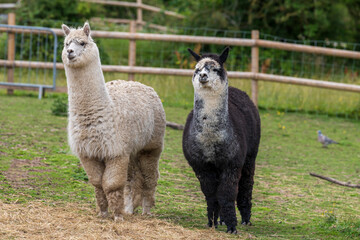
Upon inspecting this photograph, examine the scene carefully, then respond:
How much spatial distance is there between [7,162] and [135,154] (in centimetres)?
203

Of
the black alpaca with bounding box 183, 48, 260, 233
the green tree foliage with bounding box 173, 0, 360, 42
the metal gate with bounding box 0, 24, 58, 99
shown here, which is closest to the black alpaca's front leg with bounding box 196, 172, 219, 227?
the black alpaca with bounding box 183, 48, 260, 233

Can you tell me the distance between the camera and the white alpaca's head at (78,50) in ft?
17.3

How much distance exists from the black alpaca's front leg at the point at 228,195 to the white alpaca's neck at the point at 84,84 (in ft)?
4.26

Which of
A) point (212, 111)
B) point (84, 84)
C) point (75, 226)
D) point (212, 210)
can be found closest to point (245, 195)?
point (212, 210)

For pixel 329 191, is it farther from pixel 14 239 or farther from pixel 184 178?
pixel 14 239

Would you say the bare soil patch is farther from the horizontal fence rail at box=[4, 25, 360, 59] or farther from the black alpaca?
the horizontal fence rail at box=[4, 25, 360, 59]

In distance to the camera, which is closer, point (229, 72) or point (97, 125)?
point (97, 125)

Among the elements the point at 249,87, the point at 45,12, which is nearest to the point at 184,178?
the point at 249,87

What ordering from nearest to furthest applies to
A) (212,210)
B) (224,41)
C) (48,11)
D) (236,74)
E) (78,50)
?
(78,50) → (212,210) → (236,74) → (224,41) → (48,11)

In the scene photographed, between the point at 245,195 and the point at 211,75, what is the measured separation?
1.43 meters

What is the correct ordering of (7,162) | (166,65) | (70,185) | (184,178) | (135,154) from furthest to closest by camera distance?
1. (166,65)
2. (184,178)
3. (7,162)
4. (70,185)
5. (135,154)

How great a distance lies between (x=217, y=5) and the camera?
16828mm

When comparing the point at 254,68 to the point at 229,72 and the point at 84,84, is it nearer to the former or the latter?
the point at 229,72

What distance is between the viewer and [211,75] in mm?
5242
